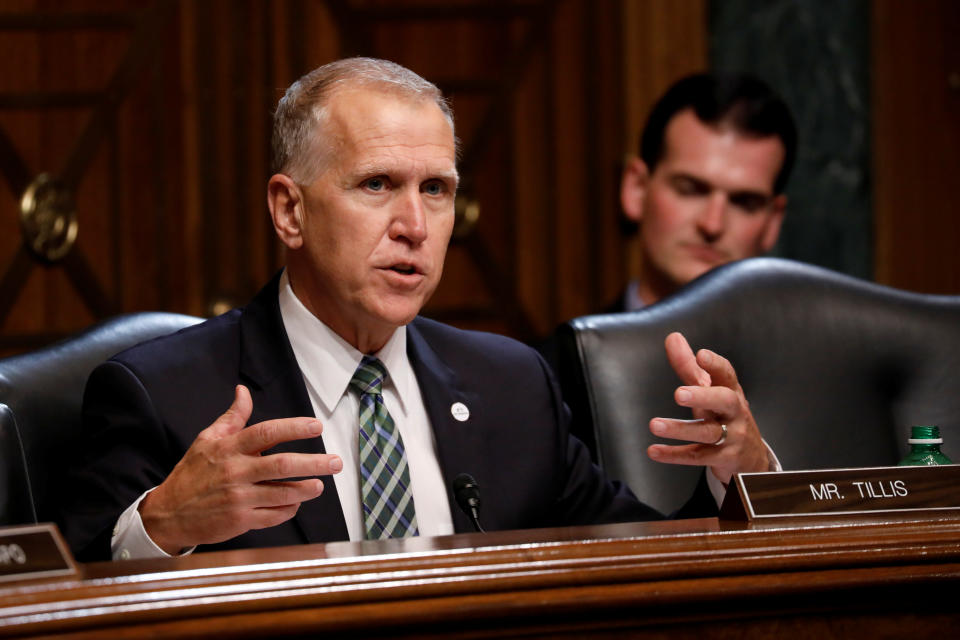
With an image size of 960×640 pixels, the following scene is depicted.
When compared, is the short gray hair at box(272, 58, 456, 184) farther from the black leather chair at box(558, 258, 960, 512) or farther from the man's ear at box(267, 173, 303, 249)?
the black leather chair at box(558, 258, 960, 512)

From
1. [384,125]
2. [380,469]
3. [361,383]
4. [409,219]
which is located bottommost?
[380,469]

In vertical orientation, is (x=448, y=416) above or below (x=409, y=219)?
below

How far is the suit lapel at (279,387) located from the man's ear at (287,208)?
0.36ft

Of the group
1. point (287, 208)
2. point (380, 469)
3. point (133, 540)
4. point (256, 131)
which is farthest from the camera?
point (256, 131)

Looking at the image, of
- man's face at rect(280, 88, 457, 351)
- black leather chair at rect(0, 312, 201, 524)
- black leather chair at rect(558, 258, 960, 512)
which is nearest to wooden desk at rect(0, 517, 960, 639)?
man's face at rect(280, 88, 457, 351)

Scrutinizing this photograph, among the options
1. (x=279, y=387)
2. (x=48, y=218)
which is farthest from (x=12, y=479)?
(x=48, y=218)

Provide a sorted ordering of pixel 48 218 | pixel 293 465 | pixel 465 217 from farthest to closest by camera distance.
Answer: pixel 465 217, pixel 48 218, pixel 293 465

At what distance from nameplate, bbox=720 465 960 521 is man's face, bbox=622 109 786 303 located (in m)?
1.38

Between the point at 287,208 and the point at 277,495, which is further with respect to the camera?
the point at 287,208

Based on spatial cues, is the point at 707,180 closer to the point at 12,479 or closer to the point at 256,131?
the point at 256,131

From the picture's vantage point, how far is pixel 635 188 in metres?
2.91

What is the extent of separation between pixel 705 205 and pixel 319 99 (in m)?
1.22

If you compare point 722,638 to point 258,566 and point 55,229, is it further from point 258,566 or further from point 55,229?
point 55,229

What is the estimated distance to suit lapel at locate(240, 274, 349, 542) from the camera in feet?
5.34
